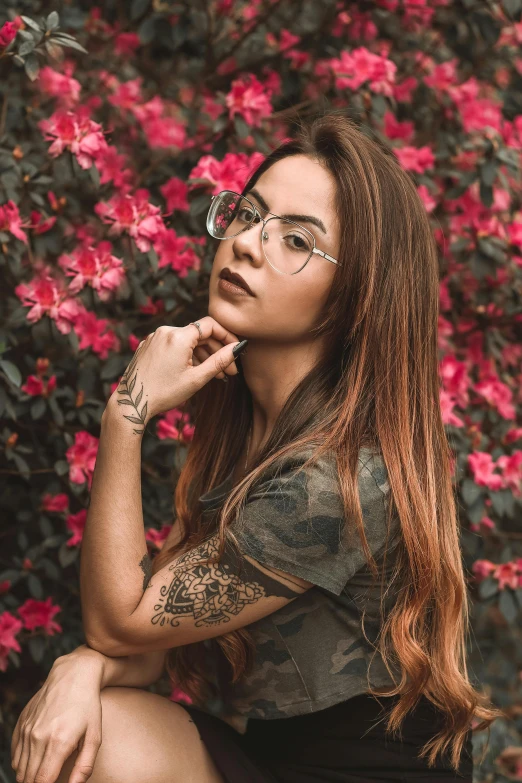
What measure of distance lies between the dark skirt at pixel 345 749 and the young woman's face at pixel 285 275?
27.5 inches

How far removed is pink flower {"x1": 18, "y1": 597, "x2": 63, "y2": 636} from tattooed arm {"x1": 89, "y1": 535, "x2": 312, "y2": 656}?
2.51 ft

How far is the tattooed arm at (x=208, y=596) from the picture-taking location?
5.07ft

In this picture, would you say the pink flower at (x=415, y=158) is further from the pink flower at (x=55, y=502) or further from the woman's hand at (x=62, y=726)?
the woman's hand at (x=62, y=726)

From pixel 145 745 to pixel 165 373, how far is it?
25.5 inches

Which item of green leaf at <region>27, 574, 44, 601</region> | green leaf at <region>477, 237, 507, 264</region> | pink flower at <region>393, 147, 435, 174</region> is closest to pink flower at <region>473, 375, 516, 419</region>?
green leaf at <region>477, 237, 507, 264</region>

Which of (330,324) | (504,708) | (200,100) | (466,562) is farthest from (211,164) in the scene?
(504,708)

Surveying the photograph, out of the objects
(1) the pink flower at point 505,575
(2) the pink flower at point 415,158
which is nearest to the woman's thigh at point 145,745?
(1) the pink flower at point 505,575

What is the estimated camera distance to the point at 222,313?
5.63ft

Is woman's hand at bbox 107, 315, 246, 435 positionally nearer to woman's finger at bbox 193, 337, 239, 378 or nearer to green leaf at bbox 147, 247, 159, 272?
woman's finger at bbox 193, 337, 239, 378

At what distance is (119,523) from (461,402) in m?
1.33

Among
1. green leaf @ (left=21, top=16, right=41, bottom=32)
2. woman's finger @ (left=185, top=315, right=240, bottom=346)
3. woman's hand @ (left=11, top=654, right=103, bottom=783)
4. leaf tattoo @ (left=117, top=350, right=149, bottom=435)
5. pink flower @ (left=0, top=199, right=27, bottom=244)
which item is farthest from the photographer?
pink flower @ (left=0, top=199, right=27, bottom=244)

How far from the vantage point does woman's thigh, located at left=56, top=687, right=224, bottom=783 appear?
1571mm

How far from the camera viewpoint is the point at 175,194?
7.94ft

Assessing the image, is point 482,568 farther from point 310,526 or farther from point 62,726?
point 62,726
